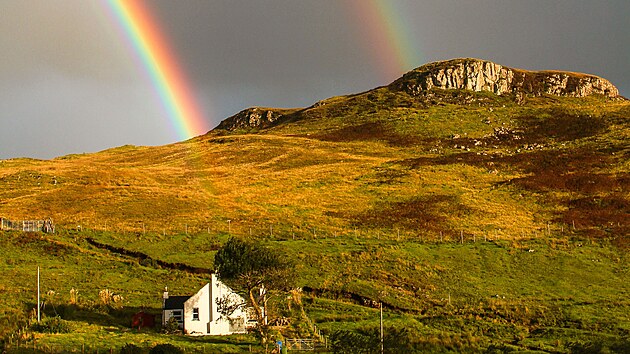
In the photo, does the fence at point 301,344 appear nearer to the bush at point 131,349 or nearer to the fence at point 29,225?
the bush at point 131,349

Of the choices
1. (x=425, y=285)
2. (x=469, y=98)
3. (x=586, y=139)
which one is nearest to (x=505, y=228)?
(x=425, y=285)

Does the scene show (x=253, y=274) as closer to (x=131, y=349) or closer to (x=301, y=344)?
(x=301, y=344)

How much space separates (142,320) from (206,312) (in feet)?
15.1

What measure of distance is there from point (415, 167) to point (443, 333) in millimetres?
76412

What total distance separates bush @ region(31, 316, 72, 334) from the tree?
10.6m

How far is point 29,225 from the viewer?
263 feet

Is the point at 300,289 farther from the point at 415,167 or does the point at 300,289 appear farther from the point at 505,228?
the point at 415,167

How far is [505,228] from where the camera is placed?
276 feet

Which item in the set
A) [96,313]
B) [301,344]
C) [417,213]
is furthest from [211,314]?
[417,213]

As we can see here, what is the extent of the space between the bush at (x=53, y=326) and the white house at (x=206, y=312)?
23.3 feet

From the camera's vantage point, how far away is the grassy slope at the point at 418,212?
190ft

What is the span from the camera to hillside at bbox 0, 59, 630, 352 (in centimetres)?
5800

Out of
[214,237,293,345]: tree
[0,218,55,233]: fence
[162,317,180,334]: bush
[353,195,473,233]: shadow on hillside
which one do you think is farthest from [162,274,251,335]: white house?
[353,195,473,233]: shadow on hillside

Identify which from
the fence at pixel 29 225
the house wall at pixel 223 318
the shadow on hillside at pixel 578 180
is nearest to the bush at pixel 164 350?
the house wall at pixel 223 318
